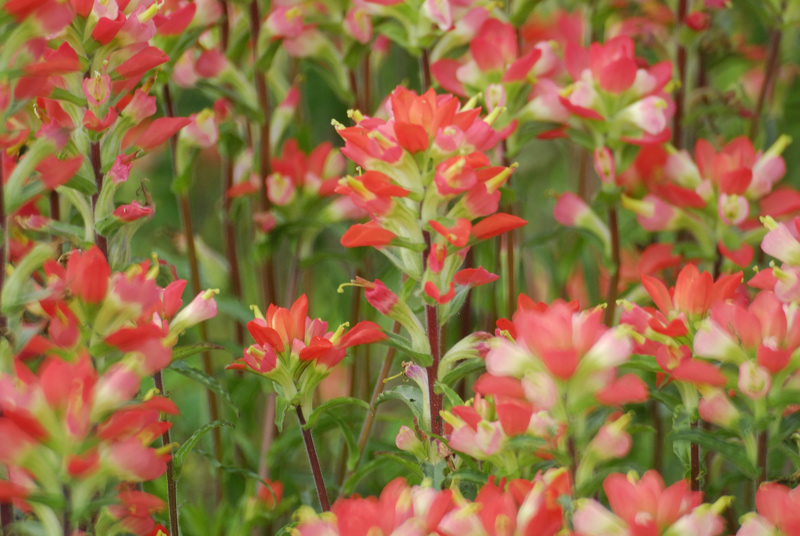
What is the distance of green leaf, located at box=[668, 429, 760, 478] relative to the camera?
54 centimetres

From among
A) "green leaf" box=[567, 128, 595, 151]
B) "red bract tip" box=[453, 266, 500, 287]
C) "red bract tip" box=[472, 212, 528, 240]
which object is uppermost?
"red bract tip" box=[472, 212, 528, 240]

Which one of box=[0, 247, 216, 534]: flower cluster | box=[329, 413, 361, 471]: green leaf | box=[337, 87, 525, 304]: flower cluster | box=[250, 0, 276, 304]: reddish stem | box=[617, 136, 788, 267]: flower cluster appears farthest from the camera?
box=[250, 0, 276, 304]: reddish stem

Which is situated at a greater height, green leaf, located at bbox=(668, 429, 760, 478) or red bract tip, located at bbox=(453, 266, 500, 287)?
red bract tip, located at bbox=(453, 266, 500, 287)

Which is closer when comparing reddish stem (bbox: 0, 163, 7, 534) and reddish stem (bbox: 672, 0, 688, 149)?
reddish stem (bbox: 0, 163, 7, 534)

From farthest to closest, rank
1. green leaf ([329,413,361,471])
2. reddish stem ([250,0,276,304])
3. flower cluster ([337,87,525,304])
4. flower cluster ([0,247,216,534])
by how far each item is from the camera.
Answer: reddish stem ([250,0,276,304])
green leaf ([329,413,361,471])
flower cluster ([337,87,525,304])
flower cluster ([0,247,216,534])

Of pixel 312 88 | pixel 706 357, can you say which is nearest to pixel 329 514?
pixel 706 357

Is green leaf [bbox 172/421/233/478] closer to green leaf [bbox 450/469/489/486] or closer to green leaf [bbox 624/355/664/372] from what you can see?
green leaf [bbox 450/469/489/486]

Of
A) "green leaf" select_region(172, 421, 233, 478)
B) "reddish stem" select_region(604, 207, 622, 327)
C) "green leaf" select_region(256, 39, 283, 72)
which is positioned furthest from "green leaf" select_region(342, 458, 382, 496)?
"green leaf" select_region(256, 39, 283, 72)

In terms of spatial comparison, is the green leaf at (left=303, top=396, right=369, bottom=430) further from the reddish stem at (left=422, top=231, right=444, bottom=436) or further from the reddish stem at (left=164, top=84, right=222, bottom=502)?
the reddish stem at (left=164, top=84, right=222, bottom=502)

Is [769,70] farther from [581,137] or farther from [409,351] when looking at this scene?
[409,351]

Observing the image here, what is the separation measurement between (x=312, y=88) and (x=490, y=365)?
1176 mm

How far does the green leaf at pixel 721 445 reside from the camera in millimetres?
541

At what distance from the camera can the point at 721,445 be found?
1.78 ft

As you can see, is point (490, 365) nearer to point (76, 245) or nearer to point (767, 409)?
point (767, 409)
